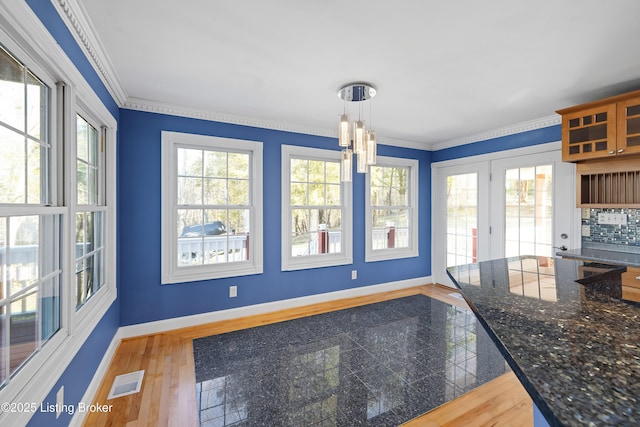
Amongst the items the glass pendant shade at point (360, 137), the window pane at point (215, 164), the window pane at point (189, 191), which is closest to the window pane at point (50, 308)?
the window pane at point (189, 191)

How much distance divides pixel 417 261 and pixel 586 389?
14.8ft

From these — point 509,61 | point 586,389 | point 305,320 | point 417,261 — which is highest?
point 509,61

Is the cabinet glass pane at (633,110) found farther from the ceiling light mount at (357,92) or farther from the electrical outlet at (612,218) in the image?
the ceiling light mount at (357,92)

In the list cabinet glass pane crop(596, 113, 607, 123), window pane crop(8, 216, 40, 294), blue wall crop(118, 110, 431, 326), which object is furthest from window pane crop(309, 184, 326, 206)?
cabinet glass pane crop(596, 113, 607, 123)

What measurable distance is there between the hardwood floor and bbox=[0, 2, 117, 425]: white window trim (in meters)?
0.52

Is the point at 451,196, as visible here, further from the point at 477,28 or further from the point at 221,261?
the point at 221,261

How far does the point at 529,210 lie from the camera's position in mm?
3709

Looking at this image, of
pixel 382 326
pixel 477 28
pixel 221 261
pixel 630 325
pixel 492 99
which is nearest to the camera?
pixel 630 325

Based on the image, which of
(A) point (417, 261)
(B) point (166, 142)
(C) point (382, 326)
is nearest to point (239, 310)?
(C) point (382, 326)

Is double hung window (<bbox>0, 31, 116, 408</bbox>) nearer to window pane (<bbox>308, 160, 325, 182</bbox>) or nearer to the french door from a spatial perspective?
window pane (<bbox>308, 160, 325, 182</bbox>)

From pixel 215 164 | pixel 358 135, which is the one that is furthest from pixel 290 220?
pixel 358 135

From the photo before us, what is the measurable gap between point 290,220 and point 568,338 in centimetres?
318

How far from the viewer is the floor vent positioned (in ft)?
6.75

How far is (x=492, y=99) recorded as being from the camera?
9.52 feet
